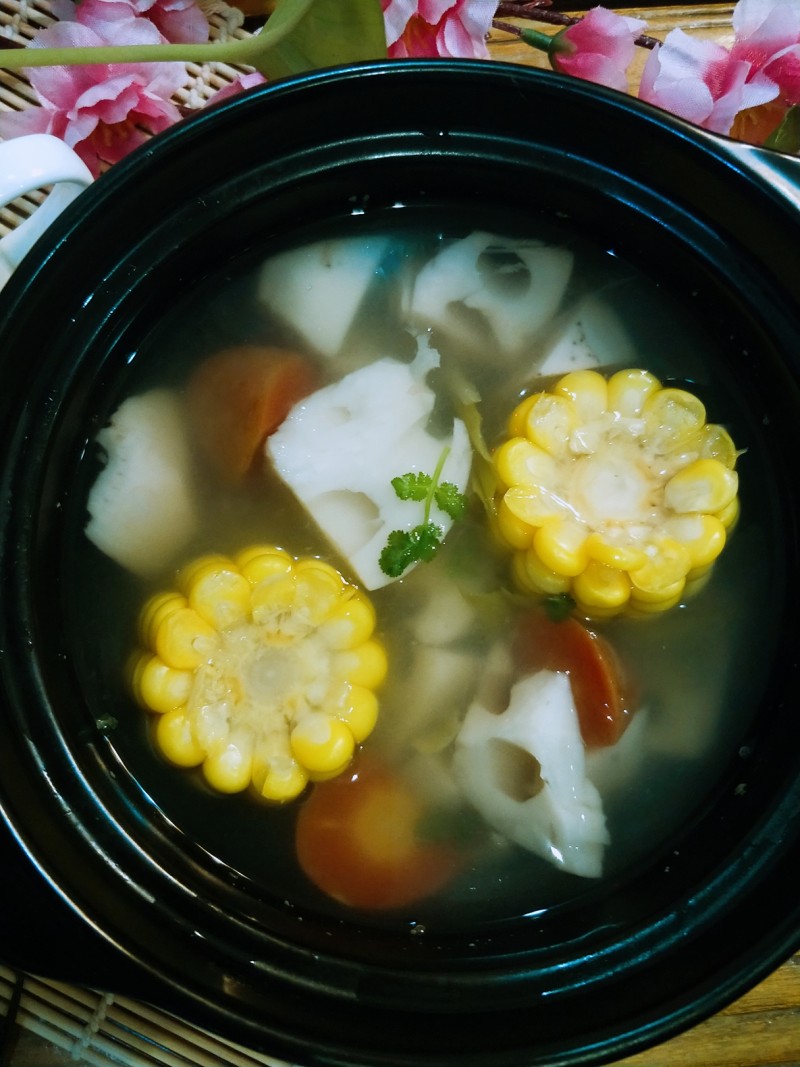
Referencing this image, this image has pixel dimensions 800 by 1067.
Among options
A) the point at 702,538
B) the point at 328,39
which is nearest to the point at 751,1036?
the point at 702,538

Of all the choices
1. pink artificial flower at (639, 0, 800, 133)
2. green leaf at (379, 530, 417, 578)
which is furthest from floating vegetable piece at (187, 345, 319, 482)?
pink artificial flower at (639, 0, 800, 133)

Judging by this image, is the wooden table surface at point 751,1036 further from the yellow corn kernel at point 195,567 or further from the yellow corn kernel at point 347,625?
the yellow corn kernel at point 195,567

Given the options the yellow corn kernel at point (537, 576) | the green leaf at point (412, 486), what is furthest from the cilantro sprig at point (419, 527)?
the yellow corn kernel at point (537, 576)

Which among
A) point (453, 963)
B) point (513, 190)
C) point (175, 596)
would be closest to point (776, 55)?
point (513, 190)

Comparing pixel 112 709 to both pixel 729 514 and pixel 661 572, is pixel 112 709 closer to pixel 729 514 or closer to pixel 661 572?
pixel 661 572

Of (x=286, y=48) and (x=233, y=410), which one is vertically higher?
(x=286, y=48)

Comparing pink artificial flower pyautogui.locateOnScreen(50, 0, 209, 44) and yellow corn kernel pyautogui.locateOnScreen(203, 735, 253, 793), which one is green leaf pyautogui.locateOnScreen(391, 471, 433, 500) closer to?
yellow corn kernel pyautogui.locateOnScreen(203, 735, 253, 793)
